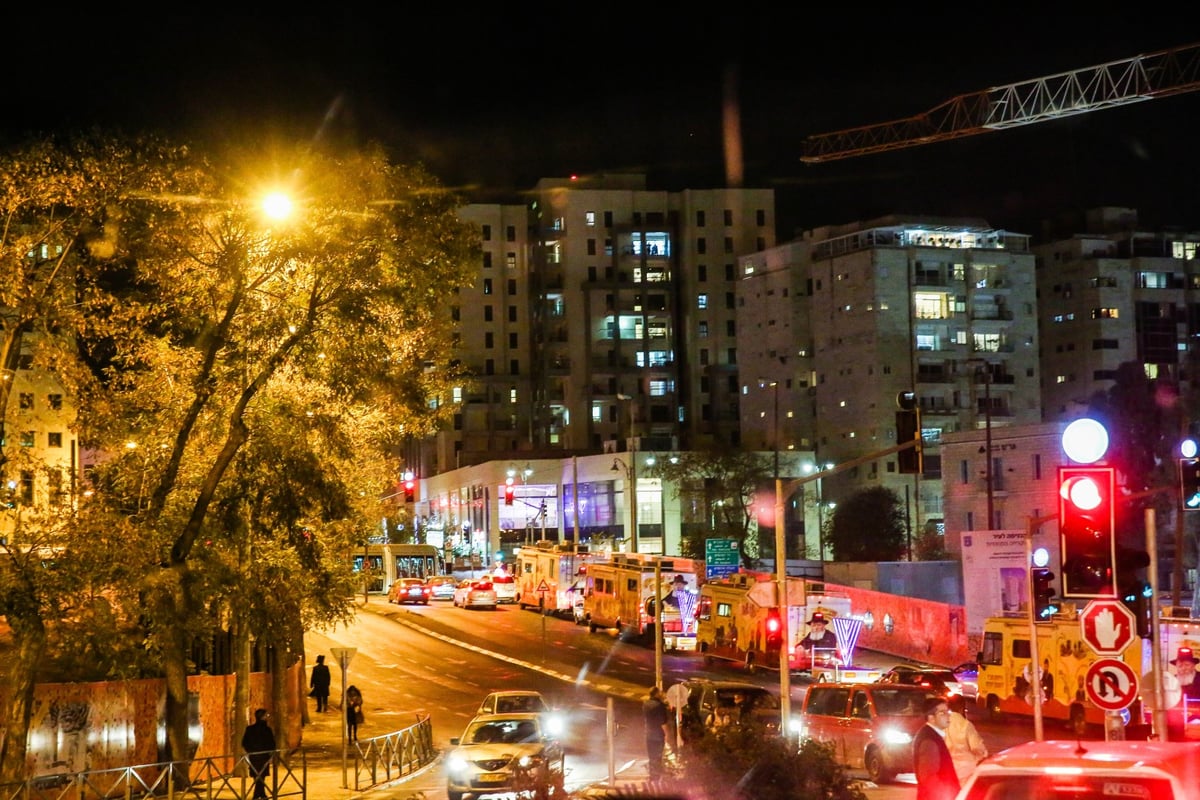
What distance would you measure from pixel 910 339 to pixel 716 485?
918 inches

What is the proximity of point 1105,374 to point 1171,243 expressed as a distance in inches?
844

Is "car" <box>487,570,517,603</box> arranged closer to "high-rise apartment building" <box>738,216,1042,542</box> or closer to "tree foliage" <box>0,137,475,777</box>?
"high-rise apartment building" <box>738,216,1042,542</box>

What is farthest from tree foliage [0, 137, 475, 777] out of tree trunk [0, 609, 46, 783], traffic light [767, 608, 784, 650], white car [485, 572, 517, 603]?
white car [485, 572, 517, 603]

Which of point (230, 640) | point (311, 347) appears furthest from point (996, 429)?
point (311, 347)

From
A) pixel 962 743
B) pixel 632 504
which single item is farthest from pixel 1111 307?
pixel 962 743

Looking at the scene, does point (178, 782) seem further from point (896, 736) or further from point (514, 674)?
point (514, 674)

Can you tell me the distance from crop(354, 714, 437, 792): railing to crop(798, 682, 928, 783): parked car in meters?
8.33

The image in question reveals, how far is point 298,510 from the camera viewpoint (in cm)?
2723

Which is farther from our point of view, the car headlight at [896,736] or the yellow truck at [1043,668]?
the yellow truck at [1043,668]

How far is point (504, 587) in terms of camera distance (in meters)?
81.6

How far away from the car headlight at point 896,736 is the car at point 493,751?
19.3 feet

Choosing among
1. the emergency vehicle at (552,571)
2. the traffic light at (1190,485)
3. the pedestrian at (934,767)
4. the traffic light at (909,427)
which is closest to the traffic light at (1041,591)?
the traffic light at (1190,485)

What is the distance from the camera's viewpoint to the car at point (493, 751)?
26.4 meters

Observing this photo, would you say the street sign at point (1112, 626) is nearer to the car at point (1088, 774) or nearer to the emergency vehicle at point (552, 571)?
the car at point (1088, 774)
